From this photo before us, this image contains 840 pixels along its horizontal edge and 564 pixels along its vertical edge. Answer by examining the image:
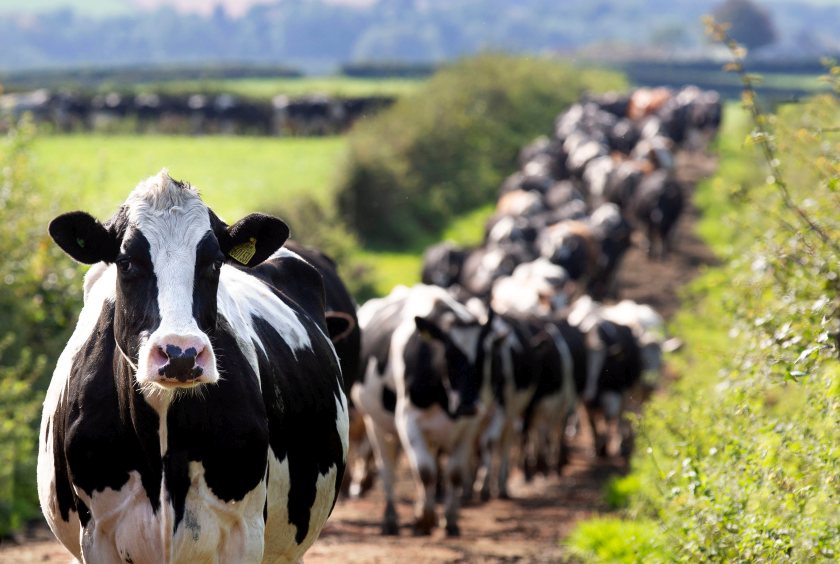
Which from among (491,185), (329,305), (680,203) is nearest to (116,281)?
(329,305)

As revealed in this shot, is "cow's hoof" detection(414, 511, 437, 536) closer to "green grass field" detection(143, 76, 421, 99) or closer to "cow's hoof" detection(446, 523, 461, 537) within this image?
"cow's hoof" detection(446, 523, 461, 537)

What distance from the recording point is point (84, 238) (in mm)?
5633

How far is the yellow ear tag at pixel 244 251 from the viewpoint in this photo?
5.97 metres

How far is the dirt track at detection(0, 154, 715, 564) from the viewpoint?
1058 centimetres

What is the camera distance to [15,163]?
50.9 ft

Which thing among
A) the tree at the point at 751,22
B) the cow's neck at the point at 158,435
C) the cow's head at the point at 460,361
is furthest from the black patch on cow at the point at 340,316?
the tree at the point at 751,22

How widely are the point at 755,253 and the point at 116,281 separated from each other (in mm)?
6303

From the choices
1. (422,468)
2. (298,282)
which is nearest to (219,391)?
(298,282)

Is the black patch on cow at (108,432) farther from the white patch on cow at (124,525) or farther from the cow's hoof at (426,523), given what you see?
the cow's hoof at (426,523)

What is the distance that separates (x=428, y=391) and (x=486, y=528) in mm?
1638

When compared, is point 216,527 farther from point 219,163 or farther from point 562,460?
point 219,163

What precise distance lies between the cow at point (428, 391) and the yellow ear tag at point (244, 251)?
6.26 m

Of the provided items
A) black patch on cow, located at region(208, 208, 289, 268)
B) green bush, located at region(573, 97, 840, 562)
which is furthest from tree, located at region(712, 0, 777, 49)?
black patch on cow, located at region(208, 208, 289, 268)

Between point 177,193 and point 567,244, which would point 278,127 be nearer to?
point 567,244
